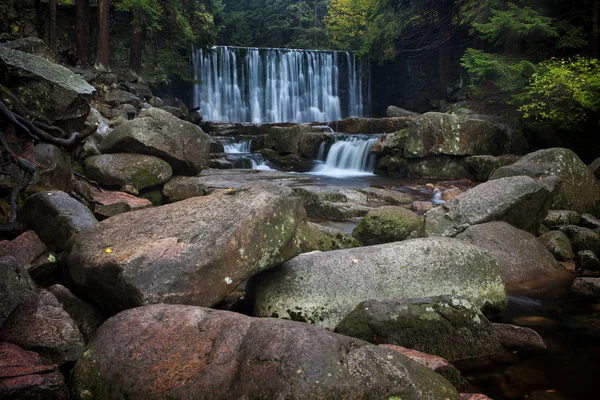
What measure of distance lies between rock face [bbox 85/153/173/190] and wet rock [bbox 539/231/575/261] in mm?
7787

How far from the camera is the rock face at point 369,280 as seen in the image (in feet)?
14.8

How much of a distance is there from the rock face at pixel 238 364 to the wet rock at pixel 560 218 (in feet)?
20.9

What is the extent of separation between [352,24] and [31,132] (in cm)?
3485

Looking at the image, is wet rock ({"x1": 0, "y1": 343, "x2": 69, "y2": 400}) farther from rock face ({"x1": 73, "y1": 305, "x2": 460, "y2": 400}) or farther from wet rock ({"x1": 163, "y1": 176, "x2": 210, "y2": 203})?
wet rock ({"x1": 163, "y1": 176, "x2": 210, "y2": 203})

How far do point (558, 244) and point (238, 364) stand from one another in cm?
609

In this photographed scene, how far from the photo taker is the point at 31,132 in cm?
466

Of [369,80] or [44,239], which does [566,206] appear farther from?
[369,80]

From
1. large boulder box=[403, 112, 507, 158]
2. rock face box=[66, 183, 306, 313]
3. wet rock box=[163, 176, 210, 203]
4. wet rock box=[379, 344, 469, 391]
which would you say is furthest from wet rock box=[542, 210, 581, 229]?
wet rock box=[163, 176, 210, 203]

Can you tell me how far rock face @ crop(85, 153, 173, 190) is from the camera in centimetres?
965

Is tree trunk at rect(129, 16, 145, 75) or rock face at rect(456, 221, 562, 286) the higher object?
tree trunk at rect(129, 16, 145, 75)

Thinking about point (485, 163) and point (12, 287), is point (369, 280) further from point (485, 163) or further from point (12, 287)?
point (485, 163)

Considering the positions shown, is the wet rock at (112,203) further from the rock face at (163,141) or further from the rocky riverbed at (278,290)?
the rock face at (163,141)

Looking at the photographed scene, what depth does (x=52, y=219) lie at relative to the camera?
480 cm

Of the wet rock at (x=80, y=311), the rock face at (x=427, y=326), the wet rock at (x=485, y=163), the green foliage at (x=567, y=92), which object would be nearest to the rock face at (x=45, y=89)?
the wet rock at (x=80, y=311)
